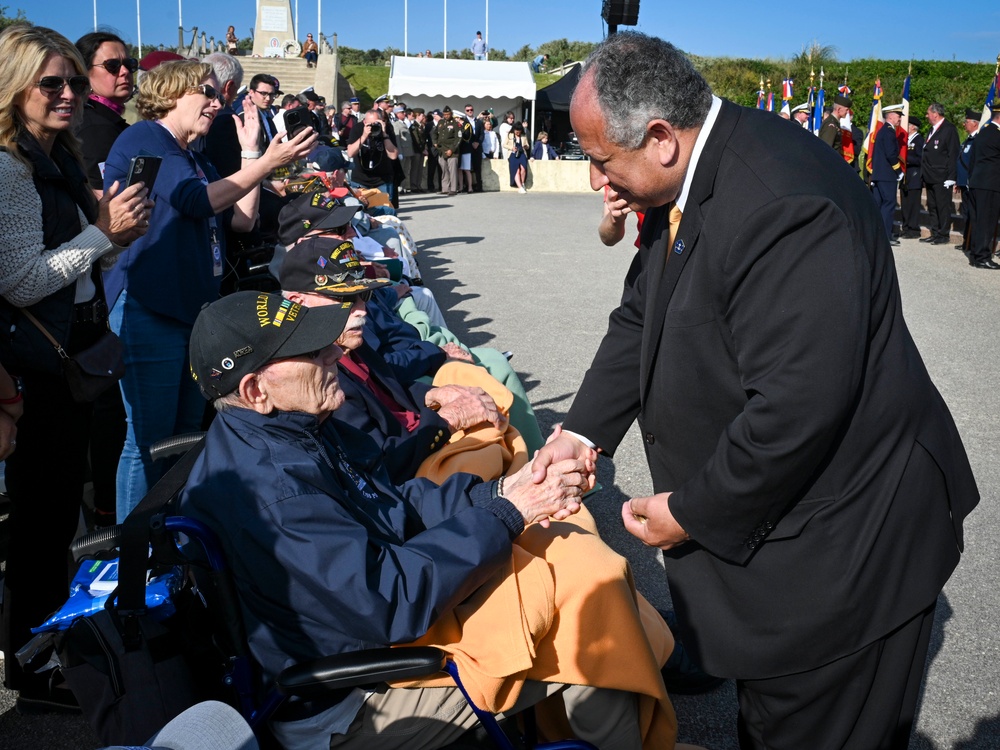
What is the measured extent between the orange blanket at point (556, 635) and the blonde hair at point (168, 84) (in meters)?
2.80

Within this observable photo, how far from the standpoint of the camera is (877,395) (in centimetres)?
188

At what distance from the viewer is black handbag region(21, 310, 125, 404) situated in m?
3.03

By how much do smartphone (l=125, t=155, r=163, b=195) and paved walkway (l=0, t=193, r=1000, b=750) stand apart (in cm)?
194

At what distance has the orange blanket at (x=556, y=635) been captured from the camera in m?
2.28

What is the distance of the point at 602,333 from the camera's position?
28.0ft

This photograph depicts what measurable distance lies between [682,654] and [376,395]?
1643mm

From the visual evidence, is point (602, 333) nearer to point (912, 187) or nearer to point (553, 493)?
point (553, 493)

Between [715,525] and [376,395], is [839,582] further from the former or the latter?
[376,395]

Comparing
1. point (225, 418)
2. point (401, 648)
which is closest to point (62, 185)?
point (225, 418)

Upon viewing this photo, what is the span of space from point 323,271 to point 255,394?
70.5 inches

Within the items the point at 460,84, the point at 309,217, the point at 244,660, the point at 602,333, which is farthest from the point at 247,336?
the point at 460,84

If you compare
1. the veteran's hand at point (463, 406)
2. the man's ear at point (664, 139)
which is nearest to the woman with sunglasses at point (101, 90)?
the veteran's hand at point (463, 406)

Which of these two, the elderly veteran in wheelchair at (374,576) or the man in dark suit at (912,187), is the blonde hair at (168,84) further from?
the man in dark suit at (912,187)

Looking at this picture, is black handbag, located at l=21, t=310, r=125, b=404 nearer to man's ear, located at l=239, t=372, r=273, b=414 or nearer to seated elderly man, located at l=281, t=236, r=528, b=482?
seated elderly man, located at l=281, t=236, r=528, b=482
